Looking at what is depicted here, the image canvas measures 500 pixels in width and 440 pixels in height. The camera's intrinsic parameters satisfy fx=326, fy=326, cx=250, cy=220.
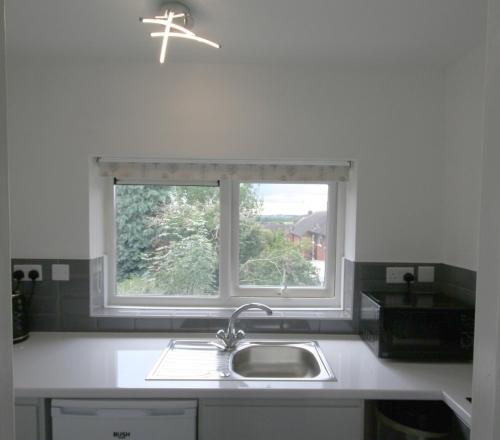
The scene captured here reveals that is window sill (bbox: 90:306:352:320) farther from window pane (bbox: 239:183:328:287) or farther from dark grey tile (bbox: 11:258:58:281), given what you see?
dark grey tile (bbox: 11:258:58:281)

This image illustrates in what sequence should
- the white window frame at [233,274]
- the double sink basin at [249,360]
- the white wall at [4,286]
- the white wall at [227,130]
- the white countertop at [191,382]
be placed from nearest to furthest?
the white wall at [4,286]
the white countertop at [191,382]
the double sink basin at [249,360]
the white wall at [227,130]
the white window frame at [233,274]

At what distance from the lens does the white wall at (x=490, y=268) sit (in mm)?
468

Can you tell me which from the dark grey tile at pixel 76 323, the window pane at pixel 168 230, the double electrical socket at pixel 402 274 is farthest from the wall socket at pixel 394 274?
the dark grey tile at pixel 76 323

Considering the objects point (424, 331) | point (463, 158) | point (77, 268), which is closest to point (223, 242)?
point (77, 268)

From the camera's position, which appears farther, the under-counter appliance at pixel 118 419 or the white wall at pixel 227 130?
the white wall at pixel 227 130

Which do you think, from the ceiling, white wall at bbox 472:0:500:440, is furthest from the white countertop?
the ceiling

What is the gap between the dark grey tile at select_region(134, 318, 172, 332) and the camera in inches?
77.2

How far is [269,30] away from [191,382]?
1.66 meters

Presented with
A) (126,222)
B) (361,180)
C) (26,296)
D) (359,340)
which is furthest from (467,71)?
(26,296)

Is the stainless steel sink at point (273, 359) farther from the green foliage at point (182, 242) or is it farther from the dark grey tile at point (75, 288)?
the dark grey tile at point (75, 288)

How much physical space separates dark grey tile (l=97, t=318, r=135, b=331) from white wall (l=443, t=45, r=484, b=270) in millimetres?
1932

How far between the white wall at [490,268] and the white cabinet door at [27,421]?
1584 mm

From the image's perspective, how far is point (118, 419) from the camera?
1349 mm

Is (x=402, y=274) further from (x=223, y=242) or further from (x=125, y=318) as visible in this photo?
(x=125, y=318)
